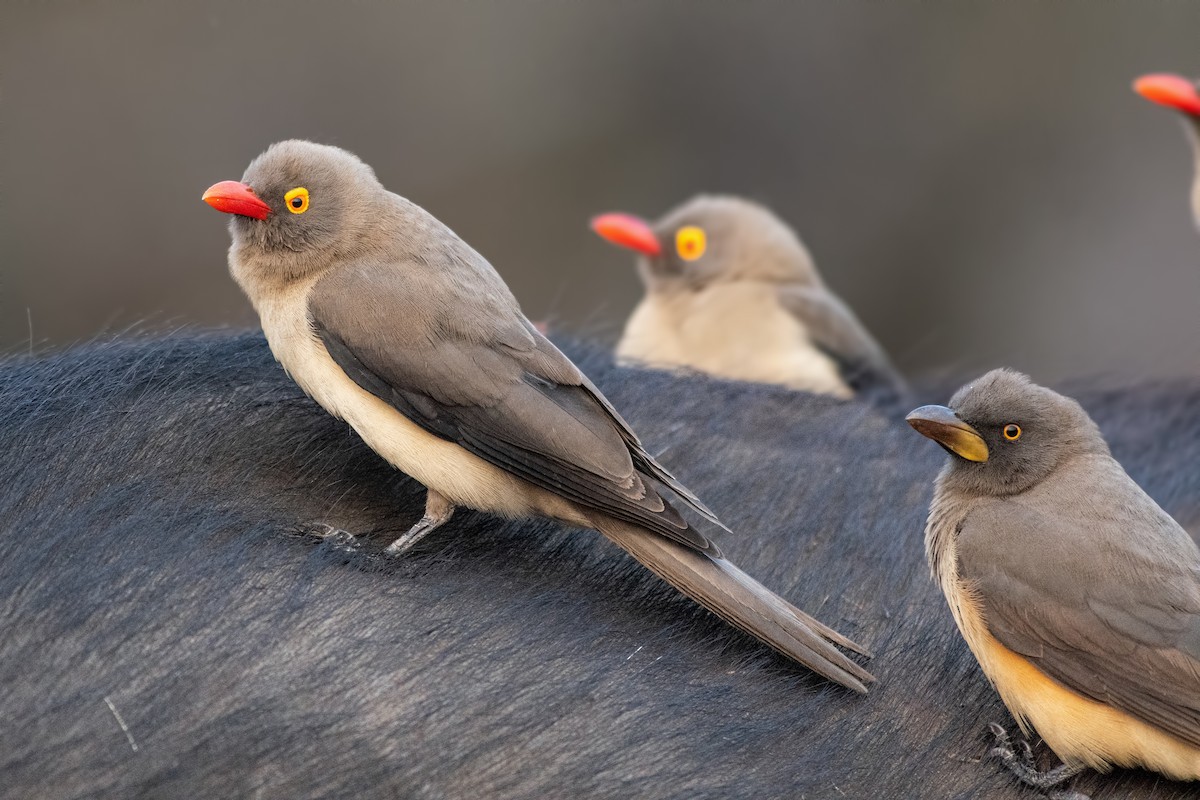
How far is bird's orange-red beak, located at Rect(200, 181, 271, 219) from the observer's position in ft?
10.4

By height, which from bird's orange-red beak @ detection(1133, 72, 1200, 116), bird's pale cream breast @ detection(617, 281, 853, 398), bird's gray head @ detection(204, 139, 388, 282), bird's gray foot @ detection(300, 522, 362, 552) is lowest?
bird's pale cream breast @ detection(617, 281, 853, 398)

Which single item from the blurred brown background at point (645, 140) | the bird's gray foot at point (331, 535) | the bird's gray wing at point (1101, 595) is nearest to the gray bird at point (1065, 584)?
the bird's gray wing at point (1101, 595)

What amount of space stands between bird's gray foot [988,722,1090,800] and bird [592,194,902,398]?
300 cm

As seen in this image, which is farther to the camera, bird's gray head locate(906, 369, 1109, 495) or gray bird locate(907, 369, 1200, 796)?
bird's gray head locate(906, 369, 1109, 495)

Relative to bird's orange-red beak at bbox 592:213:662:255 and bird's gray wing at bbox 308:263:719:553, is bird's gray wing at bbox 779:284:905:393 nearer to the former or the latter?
bird's orange-red beak at bbox 592:213:662:255

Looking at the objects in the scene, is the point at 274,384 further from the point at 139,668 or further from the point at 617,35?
the point at 617,35

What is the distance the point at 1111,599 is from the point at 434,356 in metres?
1.26

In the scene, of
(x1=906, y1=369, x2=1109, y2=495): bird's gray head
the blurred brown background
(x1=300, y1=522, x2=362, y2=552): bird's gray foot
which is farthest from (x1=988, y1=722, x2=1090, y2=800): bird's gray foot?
the blurred brown background

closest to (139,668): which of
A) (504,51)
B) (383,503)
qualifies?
(383,503)

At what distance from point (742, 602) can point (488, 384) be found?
613mm

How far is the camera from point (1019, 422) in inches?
118

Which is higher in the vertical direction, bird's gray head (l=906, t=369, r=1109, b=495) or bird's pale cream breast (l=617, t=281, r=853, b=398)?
bird's gray head (l=906, t=369, r=1109, b=495)

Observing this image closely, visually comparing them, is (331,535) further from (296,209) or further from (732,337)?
(732,337)

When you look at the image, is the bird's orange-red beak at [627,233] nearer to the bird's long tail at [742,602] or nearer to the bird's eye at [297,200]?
the bird's eye at [297,200]
